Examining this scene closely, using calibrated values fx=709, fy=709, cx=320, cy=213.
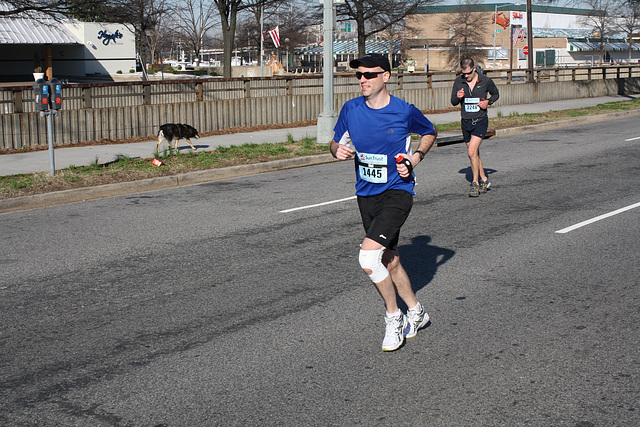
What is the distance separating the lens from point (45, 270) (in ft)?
22.0

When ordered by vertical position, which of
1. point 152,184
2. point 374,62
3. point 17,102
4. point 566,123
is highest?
point 17,102

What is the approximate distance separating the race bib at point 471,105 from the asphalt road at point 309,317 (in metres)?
1.39

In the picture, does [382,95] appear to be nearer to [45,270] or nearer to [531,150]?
[45,270]

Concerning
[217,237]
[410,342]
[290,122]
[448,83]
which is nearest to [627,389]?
[410,342]

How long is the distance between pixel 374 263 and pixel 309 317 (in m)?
0.96

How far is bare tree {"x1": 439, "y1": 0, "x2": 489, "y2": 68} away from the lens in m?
85.9

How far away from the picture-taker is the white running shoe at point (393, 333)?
4652mm

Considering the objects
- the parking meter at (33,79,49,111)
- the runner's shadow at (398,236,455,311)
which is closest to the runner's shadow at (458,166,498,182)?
the runner's shadow at (398,236,455,311)

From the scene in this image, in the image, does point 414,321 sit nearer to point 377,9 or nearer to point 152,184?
point 152,184

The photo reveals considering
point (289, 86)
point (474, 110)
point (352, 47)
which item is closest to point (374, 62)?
point (474, 110)

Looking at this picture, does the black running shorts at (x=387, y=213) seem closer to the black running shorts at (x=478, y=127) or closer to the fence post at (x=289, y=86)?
the black running shorts at (x=478, y=127)

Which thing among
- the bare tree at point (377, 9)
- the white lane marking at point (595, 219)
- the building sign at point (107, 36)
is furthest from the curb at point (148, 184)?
the building sign at point (107, 36)

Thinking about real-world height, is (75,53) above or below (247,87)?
above

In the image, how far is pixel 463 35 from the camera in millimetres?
86250
